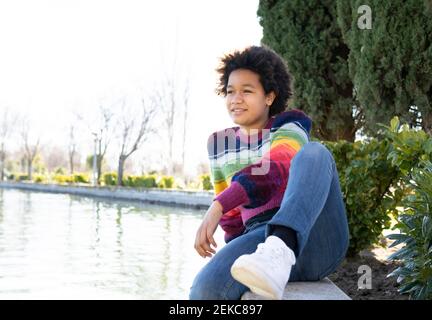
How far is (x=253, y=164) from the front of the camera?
1843mm

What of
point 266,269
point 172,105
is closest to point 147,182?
point 172,105

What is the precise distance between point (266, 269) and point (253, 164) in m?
0.55

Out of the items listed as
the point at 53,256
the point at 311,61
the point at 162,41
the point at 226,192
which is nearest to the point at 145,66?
the point at 162,41

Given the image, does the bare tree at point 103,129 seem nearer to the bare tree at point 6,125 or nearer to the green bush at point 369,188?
the bare tree at point 6,125

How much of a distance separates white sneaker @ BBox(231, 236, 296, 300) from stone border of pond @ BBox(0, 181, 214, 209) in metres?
11.8

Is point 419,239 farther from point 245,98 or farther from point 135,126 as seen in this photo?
point 135,126

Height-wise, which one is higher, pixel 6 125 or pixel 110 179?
pixel 6 125

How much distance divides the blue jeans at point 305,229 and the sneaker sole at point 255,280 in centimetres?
16

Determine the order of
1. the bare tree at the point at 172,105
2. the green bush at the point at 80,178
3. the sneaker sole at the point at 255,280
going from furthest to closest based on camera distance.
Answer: the green bush at the point at 80,178 → the bare tree at the point at 172,105 → the sneaker sole at the point at 255,280

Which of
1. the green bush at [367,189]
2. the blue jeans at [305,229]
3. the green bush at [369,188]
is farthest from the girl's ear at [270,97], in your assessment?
the green bush at [367,189]

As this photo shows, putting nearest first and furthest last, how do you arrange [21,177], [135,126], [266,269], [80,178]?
1. [266,269]
2. [135,126]
3. [80,178]
4. [21,177]

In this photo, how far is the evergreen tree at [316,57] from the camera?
8.41 metres

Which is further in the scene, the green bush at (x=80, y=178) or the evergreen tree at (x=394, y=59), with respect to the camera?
the green bush at (x=80, y=178)

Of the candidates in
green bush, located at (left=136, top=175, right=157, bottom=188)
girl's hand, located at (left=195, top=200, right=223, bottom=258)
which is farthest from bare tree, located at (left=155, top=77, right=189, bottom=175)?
girl's hand, located at (left=195, top=200, right=223, bottom=258)
